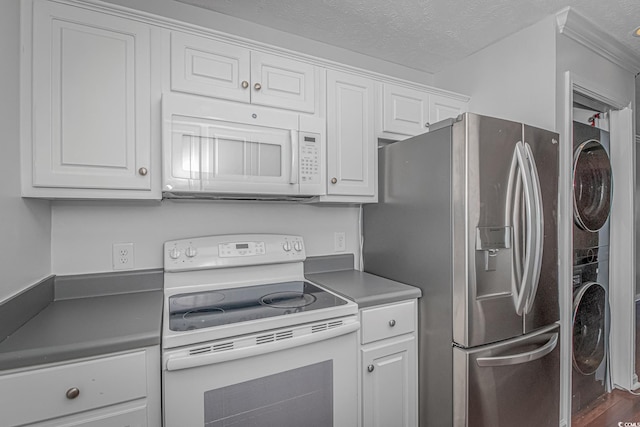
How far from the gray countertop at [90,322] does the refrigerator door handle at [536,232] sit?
67.1 inches

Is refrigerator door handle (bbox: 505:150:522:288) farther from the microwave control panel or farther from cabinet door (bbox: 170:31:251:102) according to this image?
cabinet door (bbox: 170:31:251:102)

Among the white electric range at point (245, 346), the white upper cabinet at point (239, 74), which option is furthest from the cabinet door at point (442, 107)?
the white electric range at point (245, 346)

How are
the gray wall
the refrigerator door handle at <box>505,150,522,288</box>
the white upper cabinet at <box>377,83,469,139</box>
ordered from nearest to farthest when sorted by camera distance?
the gray wall → the refrigerator door handle at <box>505,150,522,288</box> → the white upper cabinet at <box>377,83,469,139</box>

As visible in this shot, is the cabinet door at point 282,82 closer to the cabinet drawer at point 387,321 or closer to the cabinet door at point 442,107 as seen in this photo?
the cabinet door at point 442,107

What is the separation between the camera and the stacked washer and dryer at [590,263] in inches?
82.0

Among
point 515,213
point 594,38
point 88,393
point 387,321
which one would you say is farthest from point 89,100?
point 594,38

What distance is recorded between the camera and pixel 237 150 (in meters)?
1.49

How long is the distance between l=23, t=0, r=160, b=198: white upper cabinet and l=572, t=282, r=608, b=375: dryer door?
108 inches

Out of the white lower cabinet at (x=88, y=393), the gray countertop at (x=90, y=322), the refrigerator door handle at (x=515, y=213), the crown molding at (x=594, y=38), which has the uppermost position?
the crown molding at (x=594, y=38)

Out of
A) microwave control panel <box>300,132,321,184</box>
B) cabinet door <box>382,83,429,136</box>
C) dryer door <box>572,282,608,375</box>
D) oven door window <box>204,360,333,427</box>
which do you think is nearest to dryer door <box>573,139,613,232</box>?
dryer door <box>572,282,608,375</box>

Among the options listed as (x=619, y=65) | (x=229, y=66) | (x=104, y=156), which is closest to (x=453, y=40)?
(x=619, y=65)

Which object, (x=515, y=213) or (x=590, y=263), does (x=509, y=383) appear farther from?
(x=590, y=263)

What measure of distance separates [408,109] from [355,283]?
3.97 ft

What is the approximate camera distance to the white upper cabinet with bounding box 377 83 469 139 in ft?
6.40
